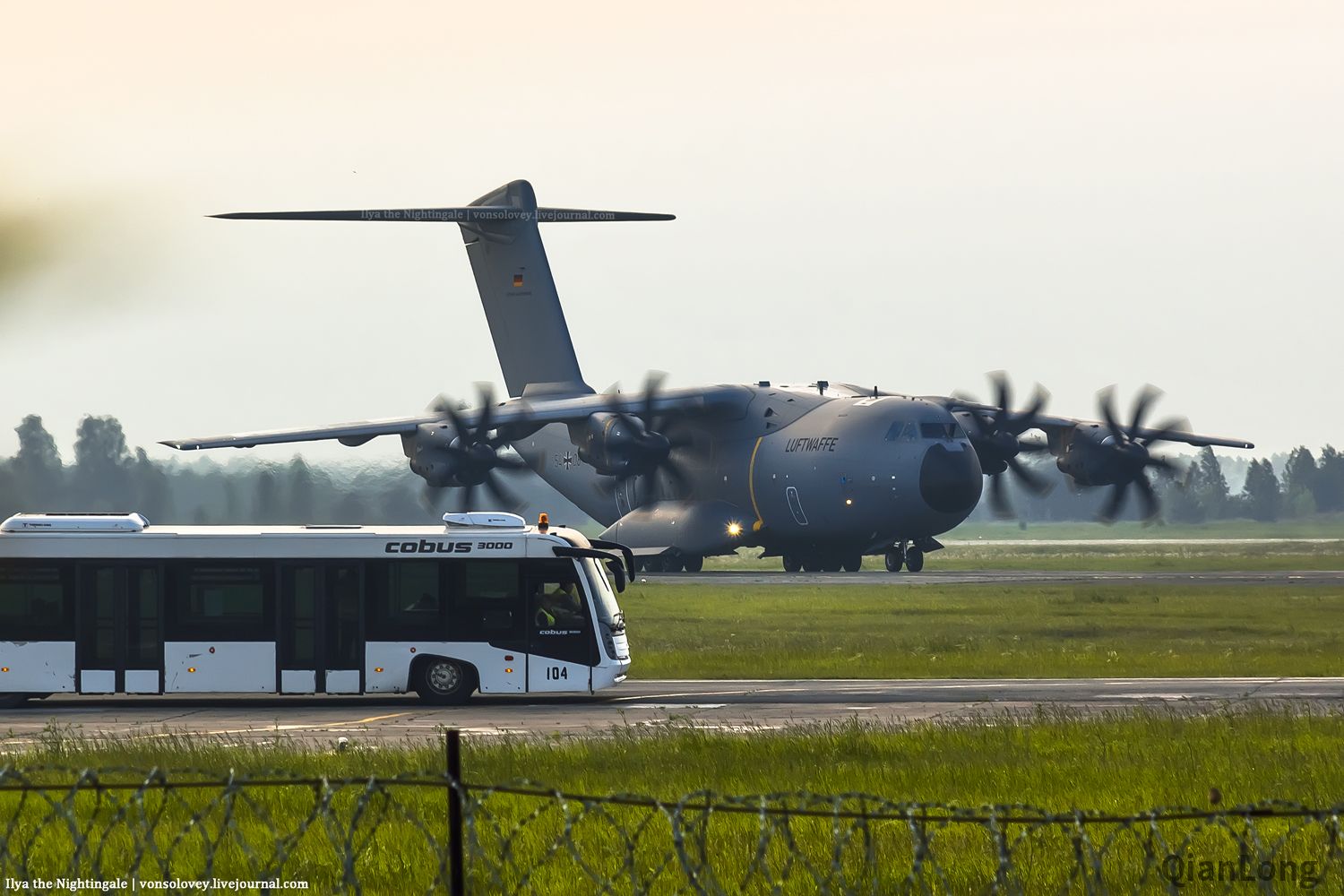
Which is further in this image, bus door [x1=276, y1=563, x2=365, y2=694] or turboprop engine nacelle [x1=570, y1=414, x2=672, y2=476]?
turboprop engine nacelle [x1=570, y1=414, x2=672, y2=476]

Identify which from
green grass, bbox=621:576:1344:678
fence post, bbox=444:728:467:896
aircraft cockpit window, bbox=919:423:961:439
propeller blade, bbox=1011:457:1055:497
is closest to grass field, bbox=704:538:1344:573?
propeller blade, bbox=1011:457:1055:497

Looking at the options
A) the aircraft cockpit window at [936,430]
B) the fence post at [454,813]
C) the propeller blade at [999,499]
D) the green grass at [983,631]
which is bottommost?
the green grass at [983,631]

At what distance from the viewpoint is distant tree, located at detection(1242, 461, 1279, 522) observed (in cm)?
15800

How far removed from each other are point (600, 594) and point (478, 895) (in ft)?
53.0

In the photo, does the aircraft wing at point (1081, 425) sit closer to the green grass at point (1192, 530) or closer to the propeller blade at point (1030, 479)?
the propeller blade at point (1030, 479)

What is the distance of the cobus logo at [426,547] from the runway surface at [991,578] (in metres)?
32.6

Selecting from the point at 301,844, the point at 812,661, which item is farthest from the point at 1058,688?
the point at 301,844

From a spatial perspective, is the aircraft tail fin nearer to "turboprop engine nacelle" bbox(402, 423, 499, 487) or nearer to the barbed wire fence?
"turboprop engine nacelle" bbox(402, 423, 499, 487)

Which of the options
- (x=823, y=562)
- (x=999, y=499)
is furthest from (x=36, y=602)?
(x=823, y=562)

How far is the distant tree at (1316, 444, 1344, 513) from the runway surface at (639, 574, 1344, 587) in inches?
3672

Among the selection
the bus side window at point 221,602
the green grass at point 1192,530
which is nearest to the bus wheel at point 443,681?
the bus side window at point 221,602

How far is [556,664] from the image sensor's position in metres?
28.5

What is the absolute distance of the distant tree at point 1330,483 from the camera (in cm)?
15838

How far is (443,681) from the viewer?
28.5m
